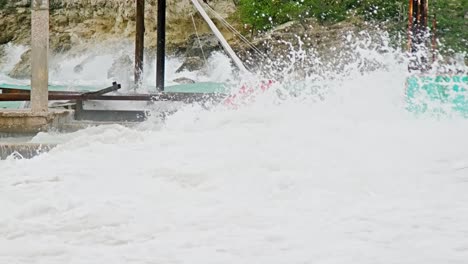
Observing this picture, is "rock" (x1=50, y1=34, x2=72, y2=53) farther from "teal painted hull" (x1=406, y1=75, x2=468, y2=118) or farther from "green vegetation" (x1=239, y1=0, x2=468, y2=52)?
"teal painted hull" (x1=406, y1=75, x2=468, y2=118)

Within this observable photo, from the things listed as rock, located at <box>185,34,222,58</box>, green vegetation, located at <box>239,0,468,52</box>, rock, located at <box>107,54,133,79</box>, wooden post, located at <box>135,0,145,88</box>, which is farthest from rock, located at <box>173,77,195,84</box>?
wooden post, located at <box>135,0,145,88</box>

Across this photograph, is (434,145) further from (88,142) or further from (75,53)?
(75,53)

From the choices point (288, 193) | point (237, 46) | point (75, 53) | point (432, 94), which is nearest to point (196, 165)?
point (288, 193)

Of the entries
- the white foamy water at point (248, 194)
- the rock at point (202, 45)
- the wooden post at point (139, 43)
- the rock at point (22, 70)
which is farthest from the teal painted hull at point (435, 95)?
the rock at point (22, 70)

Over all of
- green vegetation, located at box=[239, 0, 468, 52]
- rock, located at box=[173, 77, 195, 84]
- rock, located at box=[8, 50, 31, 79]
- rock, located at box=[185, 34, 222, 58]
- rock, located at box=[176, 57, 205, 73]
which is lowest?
rock, located at box=[173, 77, 195, 84]

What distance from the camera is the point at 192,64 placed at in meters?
24.3

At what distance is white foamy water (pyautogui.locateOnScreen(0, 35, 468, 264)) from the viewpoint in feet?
11.1

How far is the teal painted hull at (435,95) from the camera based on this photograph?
909cm

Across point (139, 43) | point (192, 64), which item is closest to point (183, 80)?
point (192, 64)

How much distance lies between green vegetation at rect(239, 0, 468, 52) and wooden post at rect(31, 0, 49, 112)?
1470cm

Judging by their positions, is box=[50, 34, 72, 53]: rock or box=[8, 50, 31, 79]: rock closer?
box=[8, 50, 31, 79]: rock

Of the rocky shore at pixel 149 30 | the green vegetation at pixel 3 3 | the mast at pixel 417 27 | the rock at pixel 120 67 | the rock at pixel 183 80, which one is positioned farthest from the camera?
the green vegetation at pixel 3 3

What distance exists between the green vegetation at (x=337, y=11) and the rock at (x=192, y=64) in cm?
235

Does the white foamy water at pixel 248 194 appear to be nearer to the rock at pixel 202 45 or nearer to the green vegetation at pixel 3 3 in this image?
the rock at pixel 202 45
